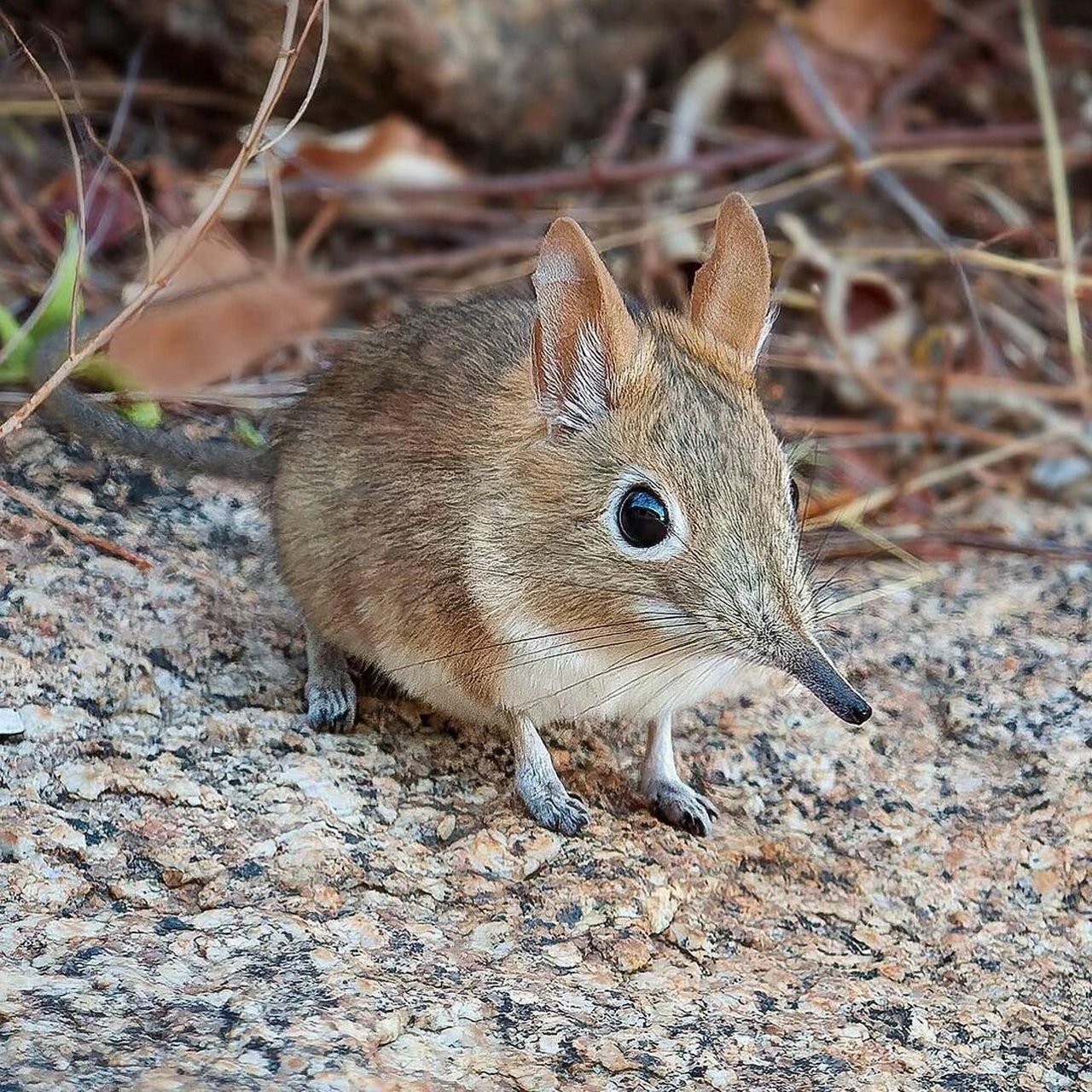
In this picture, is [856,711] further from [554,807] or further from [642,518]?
[554,807]

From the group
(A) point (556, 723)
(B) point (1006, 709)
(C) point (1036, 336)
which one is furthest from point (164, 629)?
(C) point (1036, 336)

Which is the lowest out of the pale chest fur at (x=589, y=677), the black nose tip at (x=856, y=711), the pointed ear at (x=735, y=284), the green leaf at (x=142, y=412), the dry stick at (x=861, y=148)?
the pale chest fur at (x=589, y=677)

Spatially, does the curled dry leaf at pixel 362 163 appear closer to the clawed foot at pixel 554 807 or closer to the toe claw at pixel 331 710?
the toe claw at pixel 331 710

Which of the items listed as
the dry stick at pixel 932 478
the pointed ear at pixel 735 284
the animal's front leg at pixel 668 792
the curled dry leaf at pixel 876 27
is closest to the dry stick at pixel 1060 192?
the dry stick at pixel 932 478

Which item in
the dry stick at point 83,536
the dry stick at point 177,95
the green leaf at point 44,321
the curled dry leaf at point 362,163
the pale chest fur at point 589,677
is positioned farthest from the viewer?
the dry stick at point 177,95

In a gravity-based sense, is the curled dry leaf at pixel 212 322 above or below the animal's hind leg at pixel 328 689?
above

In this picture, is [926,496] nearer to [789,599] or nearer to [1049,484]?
[1049,484]

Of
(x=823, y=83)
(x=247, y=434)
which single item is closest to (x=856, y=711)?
(x=247, y=434)
